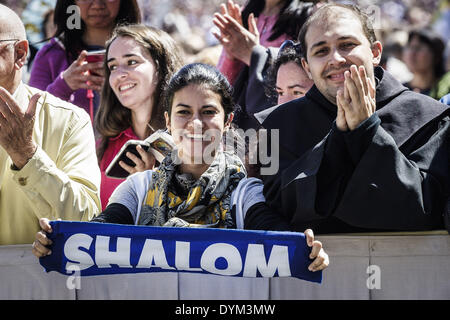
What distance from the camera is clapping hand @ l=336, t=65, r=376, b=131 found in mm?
2670

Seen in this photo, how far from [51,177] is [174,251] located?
65 centimetres

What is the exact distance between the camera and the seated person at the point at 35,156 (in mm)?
2934

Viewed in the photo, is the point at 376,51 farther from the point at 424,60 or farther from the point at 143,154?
the point at 424,60

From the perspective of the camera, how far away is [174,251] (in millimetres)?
2732

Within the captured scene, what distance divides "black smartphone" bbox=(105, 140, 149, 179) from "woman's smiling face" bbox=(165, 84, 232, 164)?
0.44 meters

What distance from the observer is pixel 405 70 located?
24.4 feet

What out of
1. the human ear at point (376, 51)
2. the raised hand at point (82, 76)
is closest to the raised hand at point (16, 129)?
the raised hand at point (82, 76)

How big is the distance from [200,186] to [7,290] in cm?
88

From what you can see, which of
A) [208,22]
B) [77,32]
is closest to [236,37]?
[77,32]

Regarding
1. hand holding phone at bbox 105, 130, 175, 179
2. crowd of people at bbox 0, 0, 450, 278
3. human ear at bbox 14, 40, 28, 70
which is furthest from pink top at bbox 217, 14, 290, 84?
human ear at bbox 14, 40, 28, 70

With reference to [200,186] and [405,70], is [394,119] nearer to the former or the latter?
[200,186]

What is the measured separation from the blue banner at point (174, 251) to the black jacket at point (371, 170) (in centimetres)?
20

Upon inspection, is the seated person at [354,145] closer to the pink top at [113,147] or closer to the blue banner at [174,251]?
the blue banner at [174,251]
